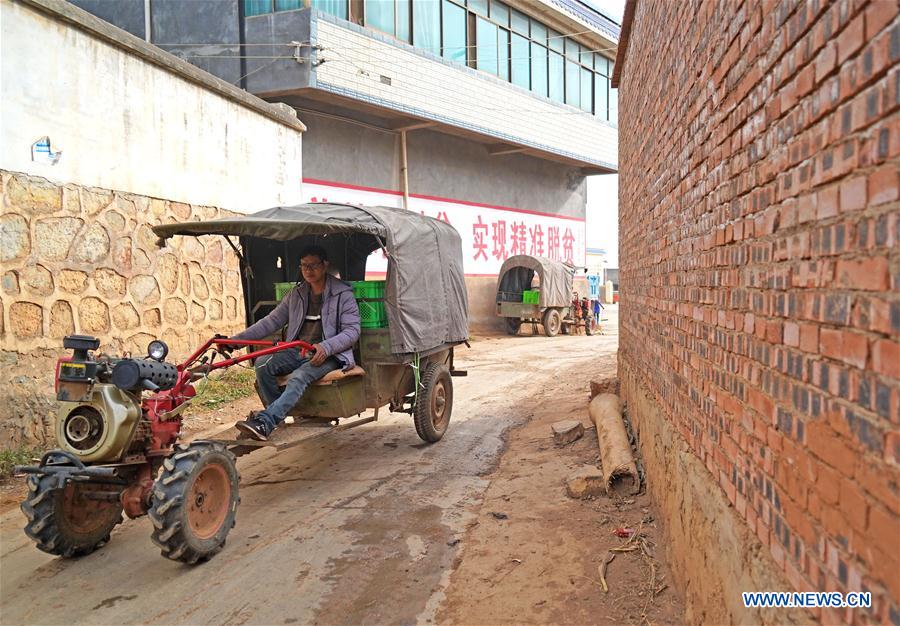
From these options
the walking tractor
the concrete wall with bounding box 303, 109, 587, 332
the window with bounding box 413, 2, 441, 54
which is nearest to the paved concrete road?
the walking tractor

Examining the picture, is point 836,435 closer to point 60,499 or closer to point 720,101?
point 720,101

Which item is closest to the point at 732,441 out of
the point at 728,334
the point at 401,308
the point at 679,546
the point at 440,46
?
the point at 728,334

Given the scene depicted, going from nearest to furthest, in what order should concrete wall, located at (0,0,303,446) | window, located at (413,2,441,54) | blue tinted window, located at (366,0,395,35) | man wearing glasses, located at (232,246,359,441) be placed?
man wearing glasses, located at (232,246,359,441), concrete wall, located at (0,0,303,446), blue tinted window, located at (366,0,395,35), window, located at (413,2,441,54)

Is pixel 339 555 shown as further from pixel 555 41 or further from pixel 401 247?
pixel 555 41

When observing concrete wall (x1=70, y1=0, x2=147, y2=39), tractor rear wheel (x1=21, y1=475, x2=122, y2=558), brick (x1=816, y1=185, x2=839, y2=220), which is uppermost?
concrete wall (x1=70, y1=0, x2=147, y2=39)

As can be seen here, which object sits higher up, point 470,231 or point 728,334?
point 470,231

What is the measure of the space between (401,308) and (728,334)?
397 centimetres

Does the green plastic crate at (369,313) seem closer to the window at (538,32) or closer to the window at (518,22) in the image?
the window at (518,22)

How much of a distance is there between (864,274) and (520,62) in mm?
21208

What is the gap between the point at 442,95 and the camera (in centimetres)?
1777

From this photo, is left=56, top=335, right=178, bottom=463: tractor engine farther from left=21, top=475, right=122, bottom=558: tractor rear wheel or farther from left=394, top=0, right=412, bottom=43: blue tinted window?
left=394, top=0, right=412, bottom=43: blue tinted window

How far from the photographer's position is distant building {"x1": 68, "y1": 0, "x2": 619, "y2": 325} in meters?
15.1

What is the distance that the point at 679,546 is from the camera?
3637 millimetres

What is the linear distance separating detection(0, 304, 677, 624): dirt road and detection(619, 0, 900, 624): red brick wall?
167cm
